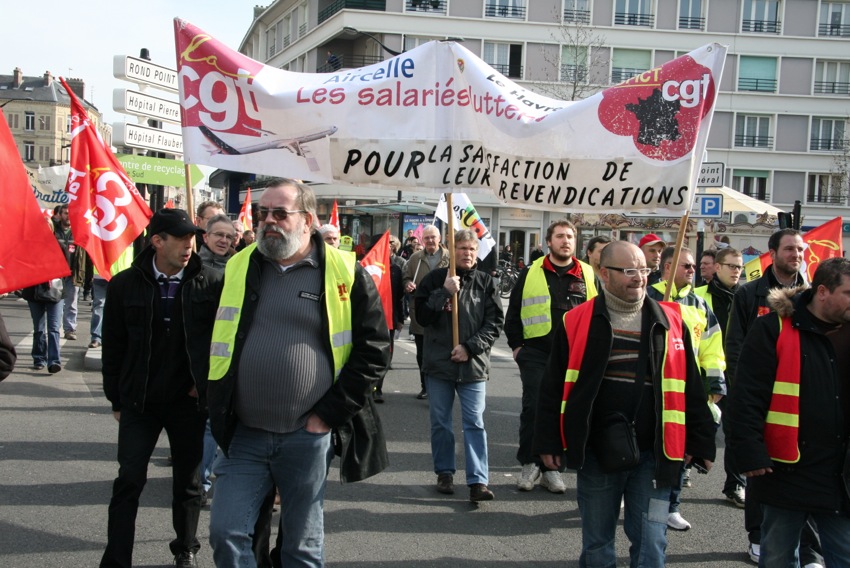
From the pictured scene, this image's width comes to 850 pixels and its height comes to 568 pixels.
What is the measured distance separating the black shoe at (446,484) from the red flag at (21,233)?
326cm

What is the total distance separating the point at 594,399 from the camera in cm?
394

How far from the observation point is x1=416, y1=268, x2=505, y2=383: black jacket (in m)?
6.18

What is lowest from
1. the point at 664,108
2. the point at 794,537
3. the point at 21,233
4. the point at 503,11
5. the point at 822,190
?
the point at 794,537

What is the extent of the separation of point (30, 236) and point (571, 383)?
9.06 ft

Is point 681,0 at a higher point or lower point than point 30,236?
higher

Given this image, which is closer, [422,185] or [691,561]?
[691,561]

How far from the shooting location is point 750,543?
521 centimetres

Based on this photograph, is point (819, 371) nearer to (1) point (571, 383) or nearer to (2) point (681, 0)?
(1) point (571, 383)

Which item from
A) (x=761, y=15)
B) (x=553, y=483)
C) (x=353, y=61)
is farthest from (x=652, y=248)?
(x=761, y=15)

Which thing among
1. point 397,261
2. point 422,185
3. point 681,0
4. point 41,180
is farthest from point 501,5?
point 422,185

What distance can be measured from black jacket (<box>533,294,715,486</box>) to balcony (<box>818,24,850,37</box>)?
5293cm

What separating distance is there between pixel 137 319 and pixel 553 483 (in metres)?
3.50

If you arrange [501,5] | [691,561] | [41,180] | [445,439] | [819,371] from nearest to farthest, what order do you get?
[819,371] → [691,561] → [445,439] → [41,180] → [501,5]

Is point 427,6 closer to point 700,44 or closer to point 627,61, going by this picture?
point 627,61
